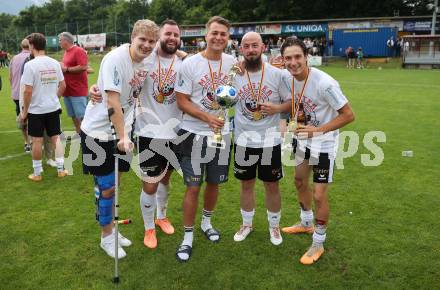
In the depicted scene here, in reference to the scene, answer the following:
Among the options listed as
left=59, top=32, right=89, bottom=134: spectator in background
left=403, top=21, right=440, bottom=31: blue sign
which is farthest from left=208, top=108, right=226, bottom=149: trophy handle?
left=403, top=21, right=440, bottom=31: blue sign

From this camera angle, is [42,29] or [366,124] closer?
[366,124]

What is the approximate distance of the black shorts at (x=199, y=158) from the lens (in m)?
4.30

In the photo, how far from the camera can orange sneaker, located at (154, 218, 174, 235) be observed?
500cm

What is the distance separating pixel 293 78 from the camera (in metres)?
4.19

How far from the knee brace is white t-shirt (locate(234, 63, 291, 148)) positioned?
54.8 inches

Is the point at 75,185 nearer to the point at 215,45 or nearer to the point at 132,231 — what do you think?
the point at 132,231

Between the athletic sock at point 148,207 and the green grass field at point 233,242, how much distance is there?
0.76 ft

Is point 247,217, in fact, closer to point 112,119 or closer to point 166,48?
point 112,119

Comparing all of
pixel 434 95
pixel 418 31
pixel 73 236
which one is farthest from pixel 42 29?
pixel 73 236

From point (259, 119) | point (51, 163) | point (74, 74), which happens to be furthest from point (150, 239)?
point (74, 74)

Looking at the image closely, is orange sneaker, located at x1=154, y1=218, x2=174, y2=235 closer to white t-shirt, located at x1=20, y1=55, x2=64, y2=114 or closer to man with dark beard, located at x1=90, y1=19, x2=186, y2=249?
man with dark beard, located at x1=90, y1=19, x2=186, y2=249

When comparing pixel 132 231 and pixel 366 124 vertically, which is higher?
pixel 366 124

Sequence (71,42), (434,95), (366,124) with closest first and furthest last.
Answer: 1. (71,42)
2. (366,124)
3. (434,95)

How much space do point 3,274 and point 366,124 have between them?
30.4ft
